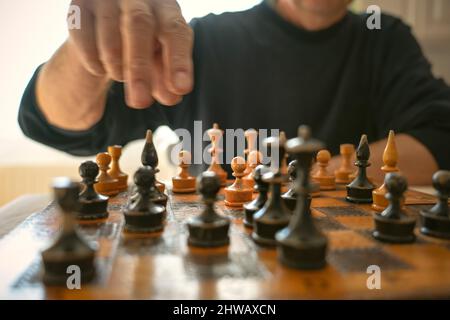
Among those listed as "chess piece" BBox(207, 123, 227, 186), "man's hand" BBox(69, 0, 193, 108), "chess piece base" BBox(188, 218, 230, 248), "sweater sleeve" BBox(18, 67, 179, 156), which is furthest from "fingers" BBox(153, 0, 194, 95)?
"sweater sleeve" BBox(18, 67, 179, 156)

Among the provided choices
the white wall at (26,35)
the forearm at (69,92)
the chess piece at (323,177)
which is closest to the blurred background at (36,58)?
the white wall at (26,35)

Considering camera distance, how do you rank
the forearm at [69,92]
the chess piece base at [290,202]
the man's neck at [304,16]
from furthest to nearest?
the man's neck at [304,16], the forearm at [69,92], the chess piece base at [290,202]

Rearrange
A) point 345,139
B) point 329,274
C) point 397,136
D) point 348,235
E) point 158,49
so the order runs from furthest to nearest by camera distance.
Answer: point 345,139
point 397,136
point 158,49
point 348,235
point 329,274

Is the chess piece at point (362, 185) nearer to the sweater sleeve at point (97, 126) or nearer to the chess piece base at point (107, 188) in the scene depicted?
the chess piece base at point (107, 188)

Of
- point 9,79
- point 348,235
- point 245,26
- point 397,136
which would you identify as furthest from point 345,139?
point 9,79

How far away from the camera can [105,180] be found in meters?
1.41

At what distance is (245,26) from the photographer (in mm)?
2656

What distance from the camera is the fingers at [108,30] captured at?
1.28 metres

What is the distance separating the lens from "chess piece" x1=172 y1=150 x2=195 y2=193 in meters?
1.48

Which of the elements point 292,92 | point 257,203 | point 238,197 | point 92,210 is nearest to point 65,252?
point 92,210

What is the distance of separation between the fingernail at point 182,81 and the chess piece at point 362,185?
1.86ft

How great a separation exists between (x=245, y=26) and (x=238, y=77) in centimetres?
37

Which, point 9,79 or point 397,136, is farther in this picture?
point 9,79
